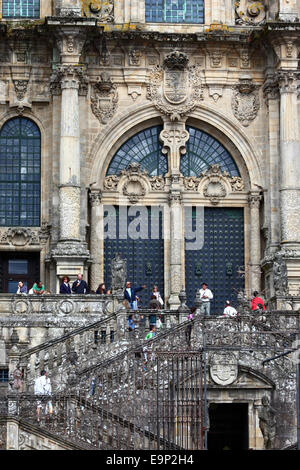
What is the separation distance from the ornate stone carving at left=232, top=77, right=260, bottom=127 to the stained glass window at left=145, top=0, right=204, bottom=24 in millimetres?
2761

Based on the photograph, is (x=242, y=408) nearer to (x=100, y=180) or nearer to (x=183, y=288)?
(x=183, y=288)

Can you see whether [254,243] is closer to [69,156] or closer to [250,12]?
[69,156]

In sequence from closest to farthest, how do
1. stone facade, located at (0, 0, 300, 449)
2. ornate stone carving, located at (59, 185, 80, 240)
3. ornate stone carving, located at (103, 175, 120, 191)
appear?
ornate stone carving, located at (59, 185, 80, 240) < stone facade, located at (0, 0, 300, 449) < ornate stone carving, located at (103, 175, 120, 191)

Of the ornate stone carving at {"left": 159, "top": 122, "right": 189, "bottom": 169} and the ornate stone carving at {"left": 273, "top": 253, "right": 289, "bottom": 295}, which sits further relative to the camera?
the ornate stone carving at {"left": 159, "top": 122, "right": 189, "bottom": 169}

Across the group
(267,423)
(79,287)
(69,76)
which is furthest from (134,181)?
(267,423)

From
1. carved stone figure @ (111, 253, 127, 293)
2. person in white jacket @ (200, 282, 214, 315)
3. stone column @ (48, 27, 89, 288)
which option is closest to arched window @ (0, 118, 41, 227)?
stone column @ (48, 27, 89, 288)

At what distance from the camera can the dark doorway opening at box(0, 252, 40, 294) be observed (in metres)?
47.1

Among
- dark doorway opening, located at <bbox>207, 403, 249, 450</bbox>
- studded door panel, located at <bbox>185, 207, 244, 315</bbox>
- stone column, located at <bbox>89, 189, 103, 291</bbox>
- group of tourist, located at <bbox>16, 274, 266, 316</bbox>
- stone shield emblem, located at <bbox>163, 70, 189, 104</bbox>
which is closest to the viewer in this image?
group of tourist, located at <bbox>16, 274, 266, 316</bbox>

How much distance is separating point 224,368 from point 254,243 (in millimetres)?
10977

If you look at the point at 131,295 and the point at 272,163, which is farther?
the point at 272,163

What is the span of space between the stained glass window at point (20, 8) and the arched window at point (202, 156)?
6.89 metres

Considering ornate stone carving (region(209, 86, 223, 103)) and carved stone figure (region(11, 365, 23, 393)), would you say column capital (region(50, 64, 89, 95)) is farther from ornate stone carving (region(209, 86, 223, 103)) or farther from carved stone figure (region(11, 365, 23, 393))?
carved stone figure (region(11, 365, 23, 393))

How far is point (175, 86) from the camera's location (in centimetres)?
4844

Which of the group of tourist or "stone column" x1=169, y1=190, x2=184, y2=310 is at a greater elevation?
"stone column" x1=169, y1=190, x2=184, y2=310
